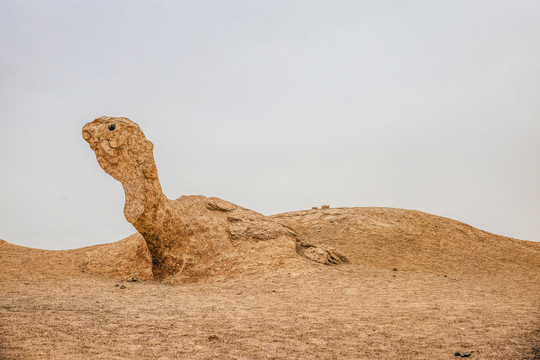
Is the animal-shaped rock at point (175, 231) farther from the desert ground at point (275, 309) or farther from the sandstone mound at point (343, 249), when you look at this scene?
the desert ground at point (275, 309)

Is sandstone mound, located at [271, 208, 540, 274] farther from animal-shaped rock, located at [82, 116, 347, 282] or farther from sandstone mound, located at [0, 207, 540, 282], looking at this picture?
animal-shaped rock, located at [82, 116, 347, 282]

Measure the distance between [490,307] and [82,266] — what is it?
500 inches

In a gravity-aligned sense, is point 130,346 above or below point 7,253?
below

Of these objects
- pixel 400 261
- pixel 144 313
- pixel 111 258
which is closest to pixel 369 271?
pixel 400 261

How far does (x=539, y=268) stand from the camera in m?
17.7

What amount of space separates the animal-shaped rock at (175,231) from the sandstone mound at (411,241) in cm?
230

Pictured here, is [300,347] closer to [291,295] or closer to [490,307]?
[291,295]

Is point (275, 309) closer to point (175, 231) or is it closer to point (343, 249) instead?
point (175, 231)

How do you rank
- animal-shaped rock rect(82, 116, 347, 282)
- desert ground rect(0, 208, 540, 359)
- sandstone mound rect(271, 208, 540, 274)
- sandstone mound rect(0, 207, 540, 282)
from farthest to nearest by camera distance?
sandstone mound rect(271, 208, 540, 274) < sandstone mound rect(0, 207, 540, 282) < animal-shaped rock rect(82, 116, 347, 282) < desert ground rect(0, 208, 540, 359)

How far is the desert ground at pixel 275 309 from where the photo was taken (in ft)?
20.3

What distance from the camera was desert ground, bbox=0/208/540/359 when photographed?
6176mm

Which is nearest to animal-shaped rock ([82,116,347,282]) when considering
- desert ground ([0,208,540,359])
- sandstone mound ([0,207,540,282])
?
sandstone mound ([0,207,540,282])

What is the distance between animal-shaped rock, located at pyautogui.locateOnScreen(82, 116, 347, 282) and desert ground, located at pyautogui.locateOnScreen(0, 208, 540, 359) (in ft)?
2.22

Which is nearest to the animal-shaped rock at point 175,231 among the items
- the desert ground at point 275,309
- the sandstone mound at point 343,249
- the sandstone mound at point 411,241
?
the sandstone mound at point 343,249
